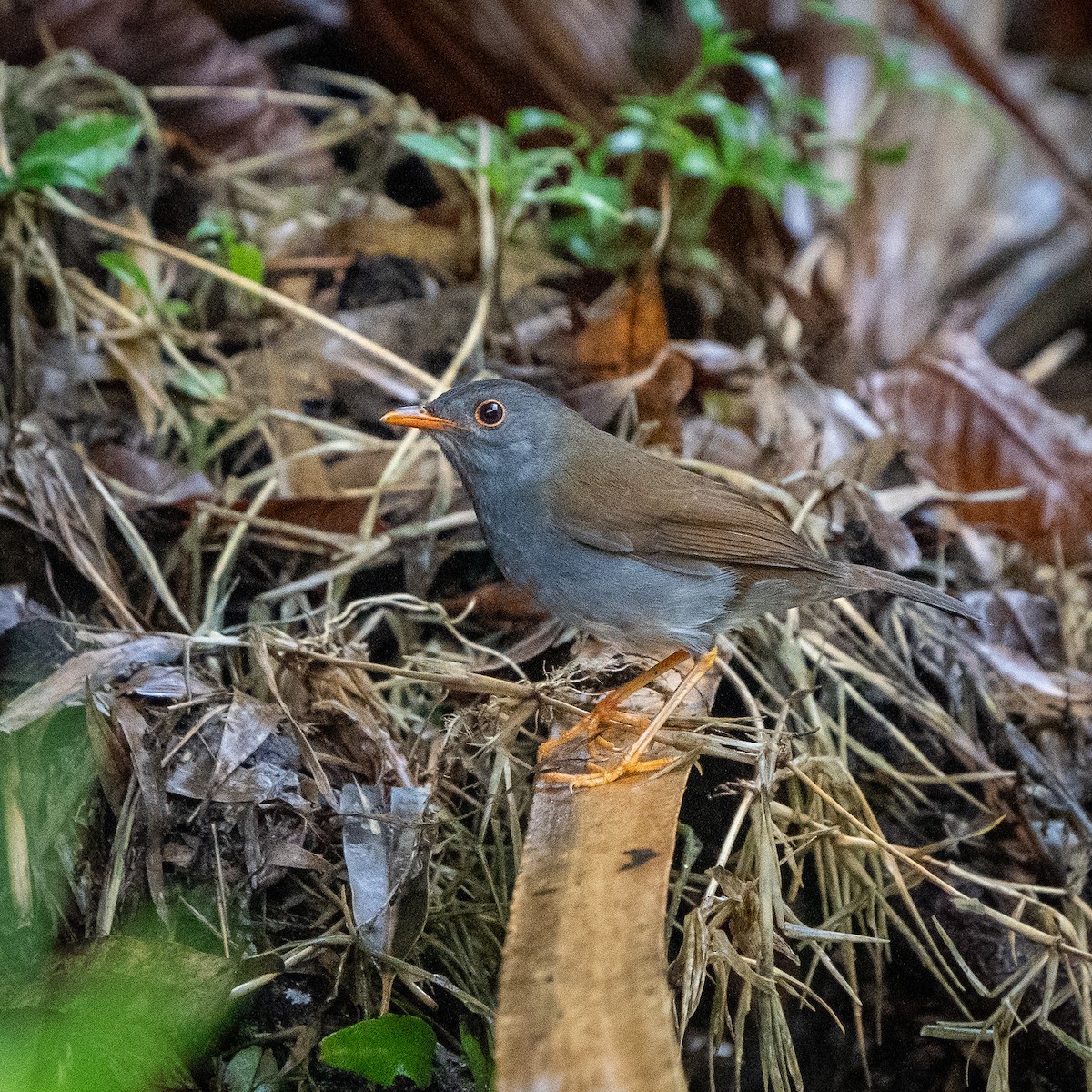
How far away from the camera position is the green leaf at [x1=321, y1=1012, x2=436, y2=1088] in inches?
97.2

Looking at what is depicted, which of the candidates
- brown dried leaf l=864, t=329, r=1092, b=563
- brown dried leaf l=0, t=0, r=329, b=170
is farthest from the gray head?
brown dried leaf l=0, t=0, r=329, b=170

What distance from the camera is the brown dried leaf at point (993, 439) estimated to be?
4.50 metres

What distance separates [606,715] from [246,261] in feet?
7.15

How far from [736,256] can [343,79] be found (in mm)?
2090

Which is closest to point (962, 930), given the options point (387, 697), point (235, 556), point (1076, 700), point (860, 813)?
point (860, 813)

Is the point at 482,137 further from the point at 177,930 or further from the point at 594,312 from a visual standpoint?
the point at 177,930

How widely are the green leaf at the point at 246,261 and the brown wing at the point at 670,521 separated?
1597 millimetres

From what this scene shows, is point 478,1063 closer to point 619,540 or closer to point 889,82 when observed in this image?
point 619,540

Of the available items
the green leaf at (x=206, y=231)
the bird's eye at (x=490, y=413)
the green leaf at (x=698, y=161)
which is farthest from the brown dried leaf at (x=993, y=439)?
the green leaf at (x=206, y=231)

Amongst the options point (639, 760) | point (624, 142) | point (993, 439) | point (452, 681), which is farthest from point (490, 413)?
point (993, 439)

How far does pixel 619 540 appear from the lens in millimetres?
3180

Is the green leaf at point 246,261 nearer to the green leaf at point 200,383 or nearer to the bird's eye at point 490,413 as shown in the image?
the green leaf at point 200,383

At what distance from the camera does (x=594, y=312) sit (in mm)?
4617

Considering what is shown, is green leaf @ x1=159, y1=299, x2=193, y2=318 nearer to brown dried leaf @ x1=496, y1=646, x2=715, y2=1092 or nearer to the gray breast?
the gray breast
